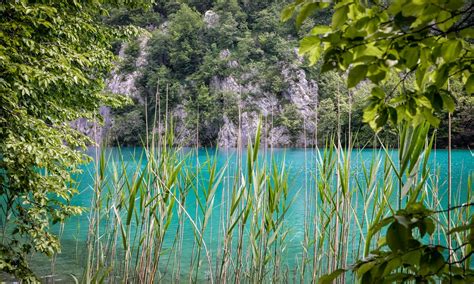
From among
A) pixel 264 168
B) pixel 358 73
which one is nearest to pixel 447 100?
pixel 358 73

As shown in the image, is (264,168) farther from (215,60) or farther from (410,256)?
(215,60)

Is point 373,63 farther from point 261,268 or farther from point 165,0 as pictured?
point 165,0


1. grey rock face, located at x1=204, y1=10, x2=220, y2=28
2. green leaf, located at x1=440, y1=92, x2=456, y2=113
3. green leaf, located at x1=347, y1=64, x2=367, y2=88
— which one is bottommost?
green leaf, located at x1=440, y1=92, x2=456, y2=113

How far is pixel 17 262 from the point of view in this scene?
350 centimetres

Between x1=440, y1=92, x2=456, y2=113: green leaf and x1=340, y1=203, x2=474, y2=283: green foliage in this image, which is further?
x1=440, y1=92, x2=456, y2=113: green leaf

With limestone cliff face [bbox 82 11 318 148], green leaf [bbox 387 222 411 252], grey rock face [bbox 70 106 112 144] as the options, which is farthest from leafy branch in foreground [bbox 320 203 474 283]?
limestone cliff face [bbox 82 11 318 148]

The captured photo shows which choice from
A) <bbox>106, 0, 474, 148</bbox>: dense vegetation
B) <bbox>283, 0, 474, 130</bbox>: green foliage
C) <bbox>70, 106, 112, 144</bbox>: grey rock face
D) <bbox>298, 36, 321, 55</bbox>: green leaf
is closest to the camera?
<bbox>283, 0, 474, 130</bbox>: green foliage

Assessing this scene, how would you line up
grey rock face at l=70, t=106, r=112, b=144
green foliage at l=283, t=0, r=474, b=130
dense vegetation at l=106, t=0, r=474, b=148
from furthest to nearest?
1. dense vegetation at l=106, t=0, r=474, b=148
2. grey rock face at l=70, t=106, r=112, b=144
3. green foliage at l=283, t=0, r=474, b=130

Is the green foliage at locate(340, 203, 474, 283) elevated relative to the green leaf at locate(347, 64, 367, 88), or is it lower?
lower

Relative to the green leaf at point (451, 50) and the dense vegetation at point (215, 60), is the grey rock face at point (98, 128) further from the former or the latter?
the dense vegetation at point (215, 60)

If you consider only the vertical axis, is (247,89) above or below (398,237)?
above

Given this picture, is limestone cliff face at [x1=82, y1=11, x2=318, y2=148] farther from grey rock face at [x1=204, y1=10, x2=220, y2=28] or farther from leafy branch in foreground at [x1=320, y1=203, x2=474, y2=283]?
leafy branch in foreground at [x1=320, y1=203, x2=474, y2=283]

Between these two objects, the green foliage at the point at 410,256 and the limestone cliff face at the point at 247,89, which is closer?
the green foliage at the point at 410,256

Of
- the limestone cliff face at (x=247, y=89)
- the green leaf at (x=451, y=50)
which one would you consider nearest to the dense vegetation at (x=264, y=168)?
the green leaf at (x=451, y=50)
